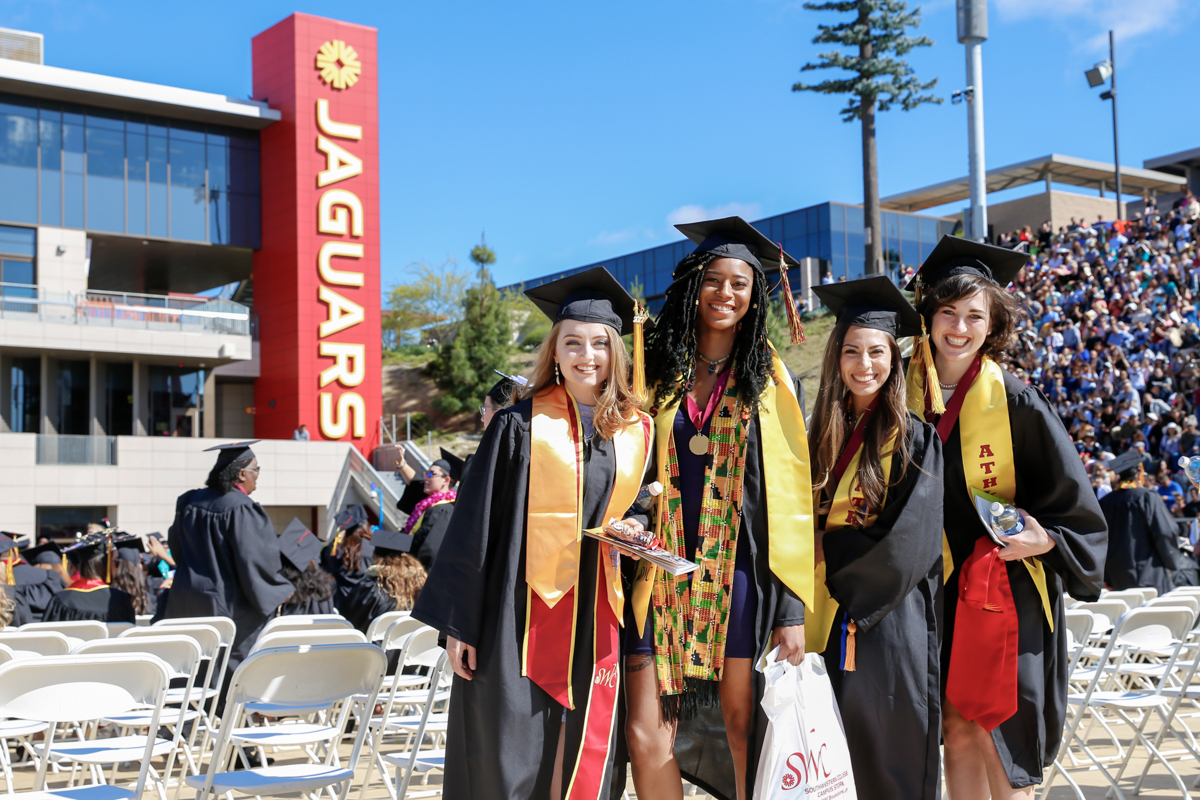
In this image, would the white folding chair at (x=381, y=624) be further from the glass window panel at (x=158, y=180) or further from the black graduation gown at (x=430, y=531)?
the glass window panel at (x=158, y=180)

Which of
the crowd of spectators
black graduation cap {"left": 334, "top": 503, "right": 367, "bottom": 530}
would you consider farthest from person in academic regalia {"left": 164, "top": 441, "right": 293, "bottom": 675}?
the crowd of spectators

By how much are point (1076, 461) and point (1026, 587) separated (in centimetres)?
38

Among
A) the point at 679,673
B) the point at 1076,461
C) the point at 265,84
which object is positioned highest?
the point at 265,84

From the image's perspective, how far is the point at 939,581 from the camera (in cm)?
286

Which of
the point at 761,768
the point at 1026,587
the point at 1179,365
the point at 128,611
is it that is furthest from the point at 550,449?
the point at 1179,365

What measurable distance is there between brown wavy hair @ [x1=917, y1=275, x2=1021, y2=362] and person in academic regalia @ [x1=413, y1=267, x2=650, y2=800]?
972 millimetres

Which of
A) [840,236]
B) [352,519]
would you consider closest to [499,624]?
[352,519]

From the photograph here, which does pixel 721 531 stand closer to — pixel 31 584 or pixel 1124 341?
pixel 31 584

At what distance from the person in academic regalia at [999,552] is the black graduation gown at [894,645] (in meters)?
0.15

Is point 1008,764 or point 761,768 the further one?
point 1008,764

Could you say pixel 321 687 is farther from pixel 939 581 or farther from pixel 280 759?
pixel 280 759

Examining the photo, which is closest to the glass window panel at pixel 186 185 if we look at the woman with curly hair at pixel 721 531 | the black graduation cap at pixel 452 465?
the black graduation cap at pixel 452 465

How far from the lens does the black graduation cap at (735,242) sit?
292 centimetres

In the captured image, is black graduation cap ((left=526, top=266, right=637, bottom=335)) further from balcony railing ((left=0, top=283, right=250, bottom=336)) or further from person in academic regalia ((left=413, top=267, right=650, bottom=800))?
balcony railing ((left=0, top=283, right=250, bottom=336))
